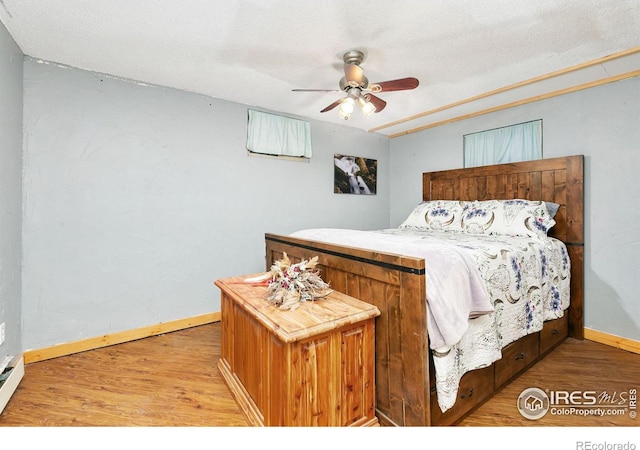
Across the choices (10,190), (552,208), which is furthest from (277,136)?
(552,208)

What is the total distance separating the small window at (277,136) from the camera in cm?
332

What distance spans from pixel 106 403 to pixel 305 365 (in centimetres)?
134

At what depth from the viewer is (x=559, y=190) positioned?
280cm

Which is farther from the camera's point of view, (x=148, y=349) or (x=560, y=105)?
(x=560, y=105)

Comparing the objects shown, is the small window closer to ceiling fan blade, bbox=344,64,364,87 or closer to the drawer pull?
ceiling fan blade, bbox=344,64,364,87

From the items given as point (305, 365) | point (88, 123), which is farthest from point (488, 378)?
point (88, 123)

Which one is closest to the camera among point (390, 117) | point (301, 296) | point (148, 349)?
point (301, 296)

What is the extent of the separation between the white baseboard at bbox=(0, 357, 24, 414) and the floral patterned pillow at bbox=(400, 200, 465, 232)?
11.3ft

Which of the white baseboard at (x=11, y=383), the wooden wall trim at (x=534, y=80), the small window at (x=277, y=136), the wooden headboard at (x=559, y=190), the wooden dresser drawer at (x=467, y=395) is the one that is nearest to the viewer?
the wooden dresser drawer at (x=467, y=395)

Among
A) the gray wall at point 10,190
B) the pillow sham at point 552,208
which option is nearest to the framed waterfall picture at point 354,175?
the pillow sham at point 552,208

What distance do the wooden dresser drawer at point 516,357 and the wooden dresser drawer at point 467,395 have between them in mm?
124

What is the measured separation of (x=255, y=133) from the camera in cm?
332

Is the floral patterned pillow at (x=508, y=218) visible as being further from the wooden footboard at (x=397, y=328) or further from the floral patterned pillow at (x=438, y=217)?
the wooden footboard at (x=397, y=328)

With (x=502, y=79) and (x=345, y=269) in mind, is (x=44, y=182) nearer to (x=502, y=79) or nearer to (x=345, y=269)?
(x=345, y=269)
